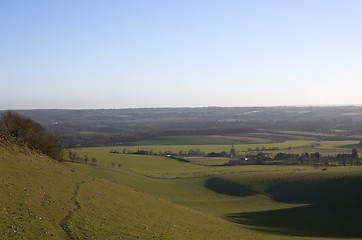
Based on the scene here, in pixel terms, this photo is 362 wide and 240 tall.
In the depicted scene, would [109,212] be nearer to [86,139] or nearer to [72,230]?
[72,230]

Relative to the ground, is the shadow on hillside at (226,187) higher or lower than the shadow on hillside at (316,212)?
lower

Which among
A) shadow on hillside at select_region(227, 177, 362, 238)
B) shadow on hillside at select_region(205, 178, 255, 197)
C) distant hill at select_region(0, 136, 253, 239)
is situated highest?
distant hill at select_region(0, 136, 253, 239)

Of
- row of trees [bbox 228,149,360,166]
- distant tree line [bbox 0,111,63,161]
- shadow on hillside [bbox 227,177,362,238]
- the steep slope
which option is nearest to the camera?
the steep slope

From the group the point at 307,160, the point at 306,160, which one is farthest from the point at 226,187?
the point at 306,160

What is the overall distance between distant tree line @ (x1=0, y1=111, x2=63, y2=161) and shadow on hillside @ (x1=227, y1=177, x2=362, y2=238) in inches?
1143

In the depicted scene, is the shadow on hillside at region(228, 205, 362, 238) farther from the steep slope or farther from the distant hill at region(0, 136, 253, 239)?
the steep slope

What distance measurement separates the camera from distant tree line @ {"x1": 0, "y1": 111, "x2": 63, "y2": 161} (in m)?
49.0

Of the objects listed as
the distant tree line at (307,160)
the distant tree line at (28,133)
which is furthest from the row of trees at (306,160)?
the distant tree line at (28,133)

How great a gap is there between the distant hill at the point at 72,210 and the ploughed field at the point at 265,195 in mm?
8245

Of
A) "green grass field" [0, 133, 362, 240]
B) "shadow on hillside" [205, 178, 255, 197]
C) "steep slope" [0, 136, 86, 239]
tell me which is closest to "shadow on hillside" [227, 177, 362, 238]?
"green grass field" [0, 133, 362, 240]

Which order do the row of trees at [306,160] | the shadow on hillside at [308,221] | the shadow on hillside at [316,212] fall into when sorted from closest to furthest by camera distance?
the shadow on hillside at [308,221] < the shadow on hillside at [316,212] < the row of trees at [306,160]

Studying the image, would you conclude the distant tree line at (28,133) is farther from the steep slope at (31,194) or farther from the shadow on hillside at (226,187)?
the shadow on hillside at (226,187)

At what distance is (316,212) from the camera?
55062 mm

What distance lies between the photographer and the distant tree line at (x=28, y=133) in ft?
161
